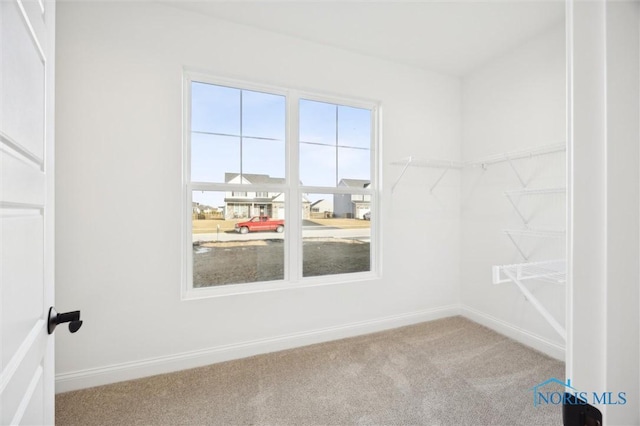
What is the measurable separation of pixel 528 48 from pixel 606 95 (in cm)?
277

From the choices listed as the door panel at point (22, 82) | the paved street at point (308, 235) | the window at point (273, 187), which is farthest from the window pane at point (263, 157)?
the door panel at point (22, 82)

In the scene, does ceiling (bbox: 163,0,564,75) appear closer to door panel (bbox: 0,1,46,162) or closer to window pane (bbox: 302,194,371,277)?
window pane (bbox: 302,194,371,277)

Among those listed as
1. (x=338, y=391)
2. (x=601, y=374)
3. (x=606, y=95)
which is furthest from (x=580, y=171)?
(x=338, y=391)

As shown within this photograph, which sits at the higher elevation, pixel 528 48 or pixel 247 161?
pixel 528 48

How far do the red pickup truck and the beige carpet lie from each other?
3.22 feet

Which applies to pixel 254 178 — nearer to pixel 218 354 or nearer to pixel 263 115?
pixel 263 115

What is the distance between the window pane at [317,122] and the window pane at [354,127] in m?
0.07

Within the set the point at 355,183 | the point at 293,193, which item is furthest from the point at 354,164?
the point at 293,193

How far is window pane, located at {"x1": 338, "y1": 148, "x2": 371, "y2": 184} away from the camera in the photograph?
2684 millimetres

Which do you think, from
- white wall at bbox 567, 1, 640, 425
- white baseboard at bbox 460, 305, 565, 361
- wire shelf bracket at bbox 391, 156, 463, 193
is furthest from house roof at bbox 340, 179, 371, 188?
white wall at bbox 567, 1, 640, 425

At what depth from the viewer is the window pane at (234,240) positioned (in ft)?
7.34

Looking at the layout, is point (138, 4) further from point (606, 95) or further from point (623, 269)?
point (623, 269)

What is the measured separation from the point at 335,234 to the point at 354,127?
1.01 m

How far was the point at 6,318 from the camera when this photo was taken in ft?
1.69
